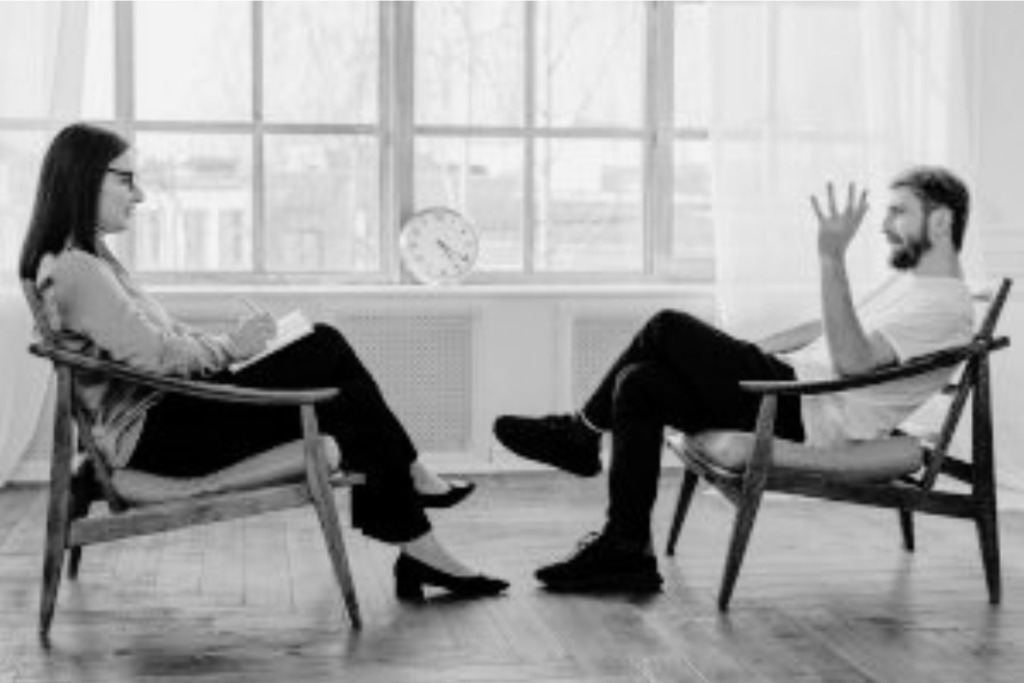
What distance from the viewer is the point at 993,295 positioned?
4.09m

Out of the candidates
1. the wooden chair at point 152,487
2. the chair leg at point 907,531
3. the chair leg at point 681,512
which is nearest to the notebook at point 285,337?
the wooden chair at point 152,487

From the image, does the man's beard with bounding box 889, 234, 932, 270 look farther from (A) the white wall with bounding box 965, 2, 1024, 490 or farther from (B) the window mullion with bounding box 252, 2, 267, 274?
(B) the window mullion with bounding box 252, 2, 267, 274

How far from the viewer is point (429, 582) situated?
3814 mm

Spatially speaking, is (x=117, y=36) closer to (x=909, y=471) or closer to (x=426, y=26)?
(x=426, y=26)

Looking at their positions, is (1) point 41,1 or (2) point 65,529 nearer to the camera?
(2) point 65,529

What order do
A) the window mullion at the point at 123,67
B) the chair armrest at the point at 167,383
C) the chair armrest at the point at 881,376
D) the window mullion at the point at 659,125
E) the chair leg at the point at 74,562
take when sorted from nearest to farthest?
the chair armrest at the point at 167,383, the chair armrest at the point at 881,376, the chair leg at the point at 74,562, the window mullion at the point at 123,67, the window mullion at the point at 659,125

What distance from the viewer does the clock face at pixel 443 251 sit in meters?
5.81

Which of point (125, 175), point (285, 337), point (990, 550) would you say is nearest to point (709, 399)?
point (990, 550)

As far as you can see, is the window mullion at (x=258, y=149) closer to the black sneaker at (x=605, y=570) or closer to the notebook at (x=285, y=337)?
the notebook at (x=285, y=337)

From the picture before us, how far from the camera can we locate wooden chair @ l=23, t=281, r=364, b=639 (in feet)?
11.3

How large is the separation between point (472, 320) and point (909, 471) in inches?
89.3

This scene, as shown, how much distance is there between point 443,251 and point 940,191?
2.29 m

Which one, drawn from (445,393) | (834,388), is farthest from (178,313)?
(834,388)

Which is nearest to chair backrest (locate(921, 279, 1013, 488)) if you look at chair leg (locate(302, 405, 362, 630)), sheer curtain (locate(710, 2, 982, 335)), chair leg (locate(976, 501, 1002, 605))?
chair leg (locate(976, 501, 1002, 605))
